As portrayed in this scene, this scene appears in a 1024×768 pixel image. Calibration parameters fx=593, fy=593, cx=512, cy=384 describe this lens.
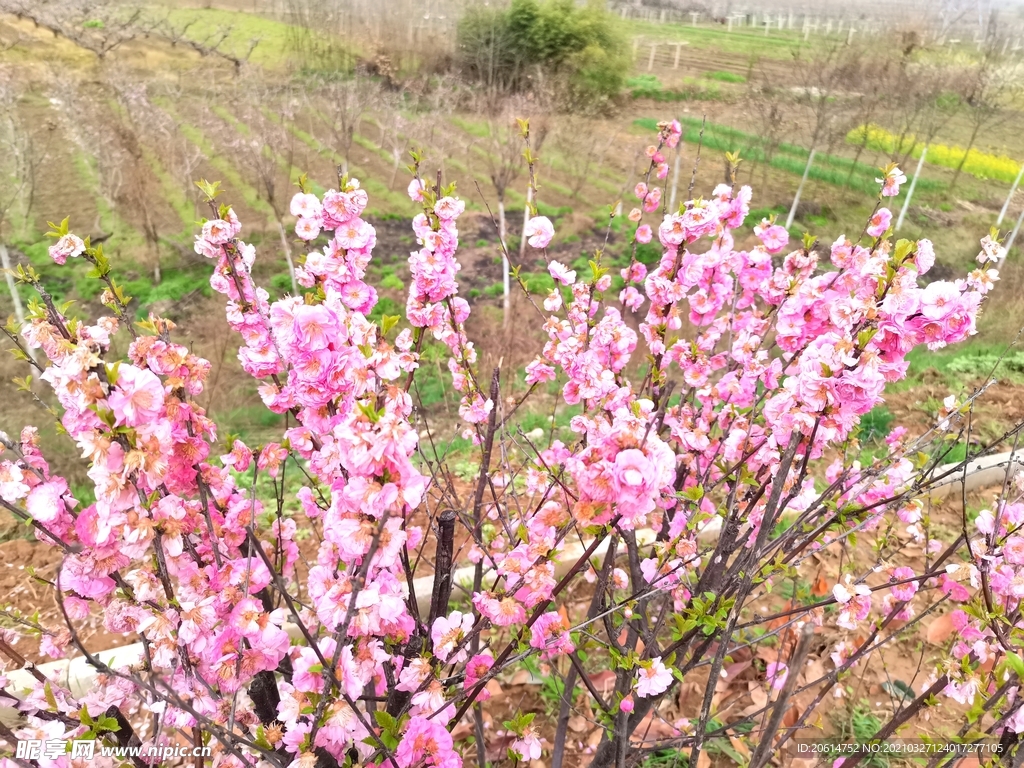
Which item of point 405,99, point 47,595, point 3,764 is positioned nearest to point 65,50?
point 405,99

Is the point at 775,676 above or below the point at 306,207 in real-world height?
below

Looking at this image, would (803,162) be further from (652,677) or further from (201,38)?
(652,677)

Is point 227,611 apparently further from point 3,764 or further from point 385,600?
point 3,764

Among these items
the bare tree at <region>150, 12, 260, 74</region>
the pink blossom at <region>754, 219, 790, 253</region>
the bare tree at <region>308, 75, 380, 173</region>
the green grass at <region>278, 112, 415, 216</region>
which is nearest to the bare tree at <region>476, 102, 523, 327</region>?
the green grass at <region>278, 112, 415, 216</region>

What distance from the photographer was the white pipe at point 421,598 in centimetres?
235

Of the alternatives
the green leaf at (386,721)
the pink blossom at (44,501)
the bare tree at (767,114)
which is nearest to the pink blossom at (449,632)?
the green leaf at (386,721)

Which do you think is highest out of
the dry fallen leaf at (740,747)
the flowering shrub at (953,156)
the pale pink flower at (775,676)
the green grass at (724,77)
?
the green grass at (724,77)

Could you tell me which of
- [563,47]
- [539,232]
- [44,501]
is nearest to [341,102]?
[539,232]

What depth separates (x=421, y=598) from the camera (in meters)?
3.23

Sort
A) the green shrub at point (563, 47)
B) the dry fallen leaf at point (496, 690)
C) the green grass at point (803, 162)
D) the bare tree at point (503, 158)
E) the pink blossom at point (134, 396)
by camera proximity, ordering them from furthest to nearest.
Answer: the green shrub at point (563, 47)
the green grass at point (803, 162)
the bare tree at point (503, 158)
the dry fallen leaf at point (496, 690)
the pink blossom at point (134, 396)

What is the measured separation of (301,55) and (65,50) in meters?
4.90

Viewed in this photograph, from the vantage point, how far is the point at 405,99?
15.3 metres

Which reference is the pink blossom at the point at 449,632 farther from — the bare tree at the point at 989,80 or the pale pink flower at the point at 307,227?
the bare tree at the point at 989,80

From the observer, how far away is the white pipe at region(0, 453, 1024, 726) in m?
2.35
